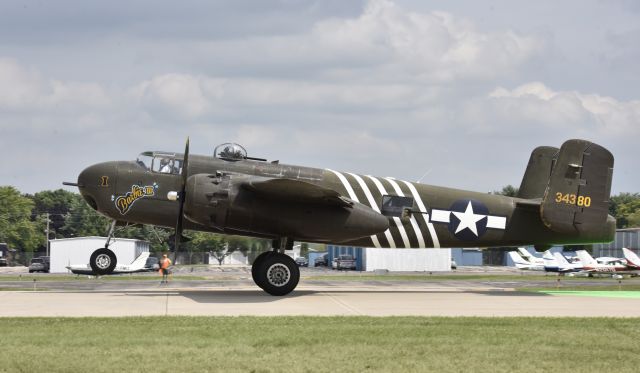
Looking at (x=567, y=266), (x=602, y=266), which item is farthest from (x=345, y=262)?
(x=602, y=266)

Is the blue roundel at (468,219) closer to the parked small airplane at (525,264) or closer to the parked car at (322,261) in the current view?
the parked small airplane at (525,264)

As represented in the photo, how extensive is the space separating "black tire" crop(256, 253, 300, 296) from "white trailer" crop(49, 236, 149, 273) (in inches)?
1985

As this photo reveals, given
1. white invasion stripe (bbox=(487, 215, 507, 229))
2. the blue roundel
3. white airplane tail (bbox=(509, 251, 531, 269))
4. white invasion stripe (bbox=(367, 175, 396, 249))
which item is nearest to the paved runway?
white invasion stripe (bbox=(367, 175, 396, 249))

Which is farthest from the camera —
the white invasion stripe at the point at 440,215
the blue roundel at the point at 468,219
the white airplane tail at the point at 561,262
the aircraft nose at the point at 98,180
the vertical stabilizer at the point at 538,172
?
the white airplane tail at the point at 561,262

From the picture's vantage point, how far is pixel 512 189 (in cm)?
12938

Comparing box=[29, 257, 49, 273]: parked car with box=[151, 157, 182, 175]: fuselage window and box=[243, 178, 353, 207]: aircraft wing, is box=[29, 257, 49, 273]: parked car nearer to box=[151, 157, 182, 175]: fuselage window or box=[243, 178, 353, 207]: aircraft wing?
box=[151, 157, 182, 175]: fuselage window

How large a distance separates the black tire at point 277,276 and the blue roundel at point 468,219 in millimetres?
5353

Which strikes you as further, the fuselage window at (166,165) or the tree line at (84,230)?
the tree line at (84,230)

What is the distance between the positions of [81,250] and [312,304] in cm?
5661

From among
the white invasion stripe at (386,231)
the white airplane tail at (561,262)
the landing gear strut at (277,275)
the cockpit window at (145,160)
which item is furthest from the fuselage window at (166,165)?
the white airplane tail at (561,262)

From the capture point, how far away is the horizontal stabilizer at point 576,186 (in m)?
23.0

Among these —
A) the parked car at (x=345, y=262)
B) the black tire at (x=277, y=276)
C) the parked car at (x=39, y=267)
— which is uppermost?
the black tire at (x=277, y=276)

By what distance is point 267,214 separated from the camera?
68.3 ft

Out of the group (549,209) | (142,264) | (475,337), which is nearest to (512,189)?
(142,264)
